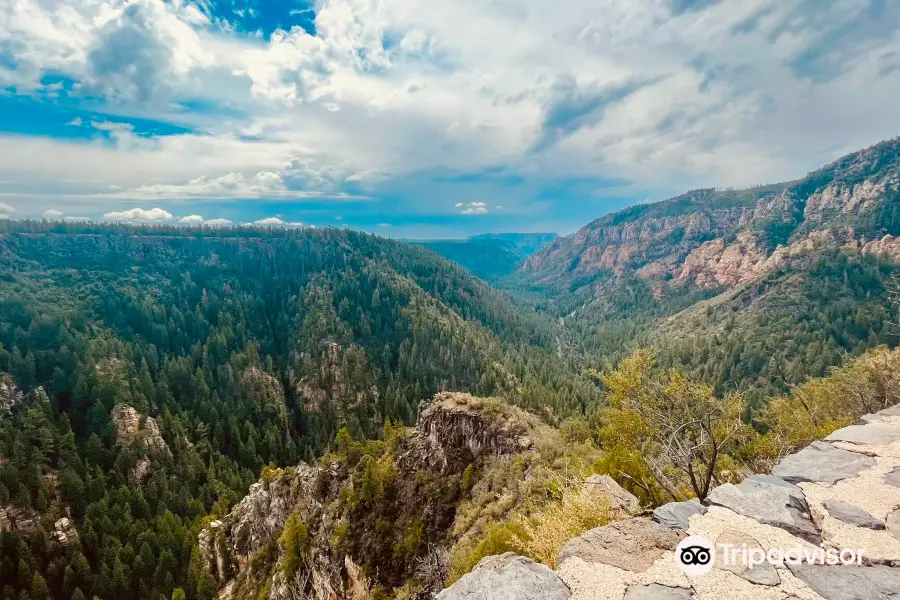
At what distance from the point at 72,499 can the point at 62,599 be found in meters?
20.3

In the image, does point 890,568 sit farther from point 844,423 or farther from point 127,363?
point 127,363

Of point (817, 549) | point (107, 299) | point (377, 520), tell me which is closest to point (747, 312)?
point (377, 520)

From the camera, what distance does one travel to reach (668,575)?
8453 millimetres

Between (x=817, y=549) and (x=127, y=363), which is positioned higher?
(x=817, y=549)

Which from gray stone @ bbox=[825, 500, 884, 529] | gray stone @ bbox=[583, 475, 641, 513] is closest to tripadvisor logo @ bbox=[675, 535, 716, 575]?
gray stone @ bbox=[825, 500, 884, 529]

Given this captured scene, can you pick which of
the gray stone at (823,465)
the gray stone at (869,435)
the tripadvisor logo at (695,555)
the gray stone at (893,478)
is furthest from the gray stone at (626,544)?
the gray stone at (869,435)

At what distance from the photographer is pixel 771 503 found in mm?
9906

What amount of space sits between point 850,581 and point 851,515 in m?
2.70

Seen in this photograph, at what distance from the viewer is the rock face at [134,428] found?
100500 mm

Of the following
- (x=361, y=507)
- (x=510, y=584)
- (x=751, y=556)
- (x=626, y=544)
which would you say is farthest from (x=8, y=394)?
(x=751, y=556)

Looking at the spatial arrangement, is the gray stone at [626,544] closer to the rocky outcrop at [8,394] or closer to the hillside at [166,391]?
the hillside at [166,391]

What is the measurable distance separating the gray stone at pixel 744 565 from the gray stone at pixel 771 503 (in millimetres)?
856

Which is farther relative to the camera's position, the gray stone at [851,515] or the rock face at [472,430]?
the rock face at [472,430]

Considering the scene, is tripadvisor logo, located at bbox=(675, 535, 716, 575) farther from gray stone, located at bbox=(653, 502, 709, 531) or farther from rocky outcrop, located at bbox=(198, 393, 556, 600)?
rocky outcrop, located at bbox=(198, 393, 556, 600)
